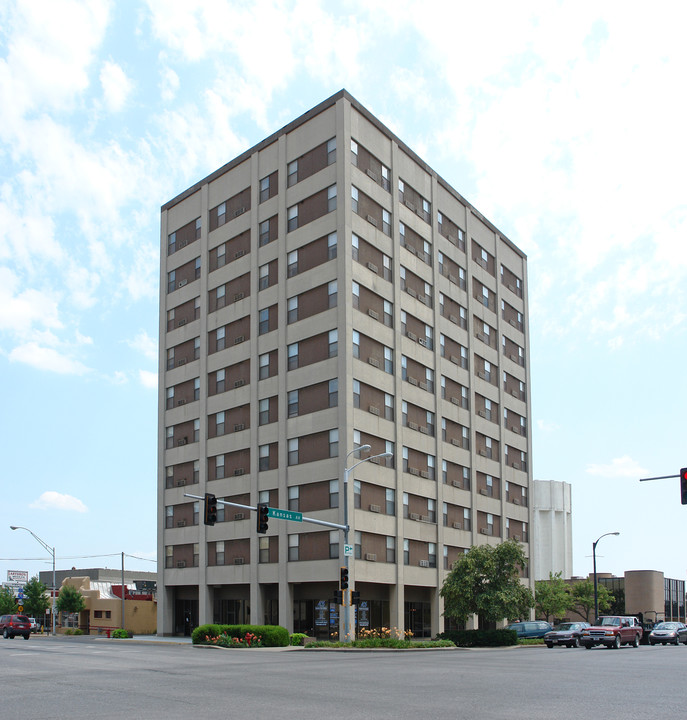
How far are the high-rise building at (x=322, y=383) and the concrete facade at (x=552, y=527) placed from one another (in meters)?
44.7

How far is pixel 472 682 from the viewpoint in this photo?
858 inches

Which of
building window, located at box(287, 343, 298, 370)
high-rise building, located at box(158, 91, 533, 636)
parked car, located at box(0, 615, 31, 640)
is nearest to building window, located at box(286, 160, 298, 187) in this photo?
high-rise building, located at box(158, 91, 533, 636)

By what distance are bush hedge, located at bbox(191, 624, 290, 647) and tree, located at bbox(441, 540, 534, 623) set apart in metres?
13.2

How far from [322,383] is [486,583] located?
16.5 meters

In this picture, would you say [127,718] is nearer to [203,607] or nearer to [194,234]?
[203,607]

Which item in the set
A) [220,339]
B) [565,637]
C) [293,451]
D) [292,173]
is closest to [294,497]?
[293,451]

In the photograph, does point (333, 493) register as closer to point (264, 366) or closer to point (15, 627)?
point (264, 366)

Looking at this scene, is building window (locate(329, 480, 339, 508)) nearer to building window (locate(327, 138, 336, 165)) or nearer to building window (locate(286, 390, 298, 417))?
building window (locate(286, 390, 298, 417))

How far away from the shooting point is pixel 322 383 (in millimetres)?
56156

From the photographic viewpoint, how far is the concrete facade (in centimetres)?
11669

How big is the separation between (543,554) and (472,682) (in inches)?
3905


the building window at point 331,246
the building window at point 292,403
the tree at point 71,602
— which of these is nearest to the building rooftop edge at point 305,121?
the building window at point 331,246

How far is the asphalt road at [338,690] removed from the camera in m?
15.3

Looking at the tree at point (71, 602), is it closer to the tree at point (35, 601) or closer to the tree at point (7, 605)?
the tree at point (35, 601)
